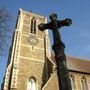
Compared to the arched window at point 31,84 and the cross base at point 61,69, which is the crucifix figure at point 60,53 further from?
the arched window at point 31,84

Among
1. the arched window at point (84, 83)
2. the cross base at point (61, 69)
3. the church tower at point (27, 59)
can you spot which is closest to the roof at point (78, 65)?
the arched window at point (84, 83)

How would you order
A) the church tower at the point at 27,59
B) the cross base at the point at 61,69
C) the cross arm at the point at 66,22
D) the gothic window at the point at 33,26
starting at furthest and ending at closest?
the gothic window at the point at 33,26 < the church tower at the point at 27,59 < the cross arm at the point at 66,22 < the cross base at the point at 61,69

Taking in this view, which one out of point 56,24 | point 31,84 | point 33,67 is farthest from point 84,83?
point 56,24

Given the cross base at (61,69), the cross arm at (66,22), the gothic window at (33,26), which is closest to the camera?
the cross base at (61,69)

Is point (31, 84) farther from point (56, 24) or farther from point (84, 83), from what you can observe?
point (56, 24)

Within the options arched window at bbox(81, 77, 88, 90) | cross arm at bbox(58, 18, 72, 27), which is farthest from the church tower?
cross arm at bbox(58, 18, 72, 27)

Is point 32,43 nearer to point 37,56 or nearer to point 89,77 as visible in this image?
point 37,56

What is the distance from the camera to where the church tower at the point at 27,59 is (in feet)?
70.1

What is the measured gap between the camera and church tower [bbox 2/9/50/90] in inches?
841

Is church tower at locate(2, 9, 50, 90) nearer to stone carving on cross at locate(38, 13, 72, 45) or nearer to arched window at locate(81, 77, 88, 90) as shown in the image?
arched window at locate(81, 77, 88, 90)

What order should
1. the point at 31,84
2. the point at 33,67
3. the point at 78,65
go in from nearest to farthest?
1. the point at 31,84
2. the point at 33,67
3. the point at 78,65

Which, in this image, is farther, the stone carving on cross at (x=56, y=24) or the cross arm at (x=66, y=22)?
the cross arm at (x=66, y=22)

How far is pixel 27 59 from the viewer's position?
2419cm

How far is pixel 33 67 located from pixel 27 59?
4.36ft
